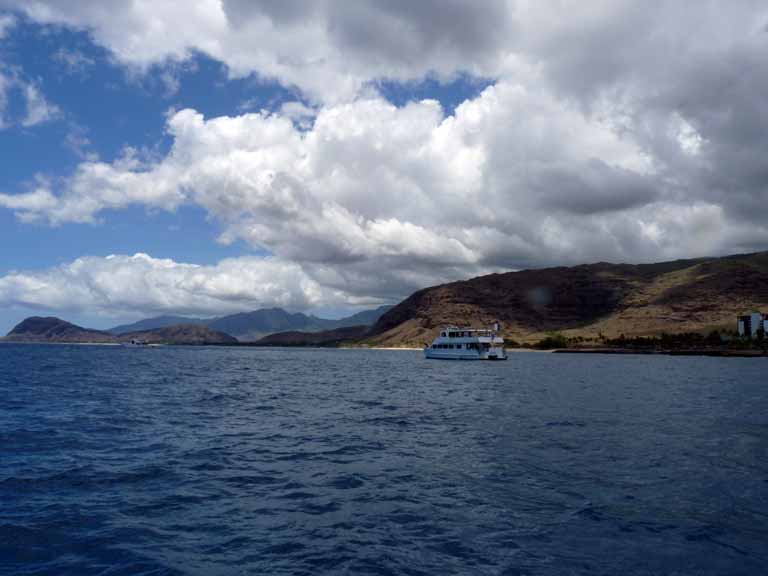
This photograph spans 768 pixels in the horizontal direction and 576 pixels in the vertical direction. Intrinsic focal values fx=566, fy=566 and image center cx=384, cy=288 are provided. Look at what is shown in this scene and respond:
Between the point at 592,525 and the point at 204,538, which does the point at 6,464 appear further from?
the point at 592,525

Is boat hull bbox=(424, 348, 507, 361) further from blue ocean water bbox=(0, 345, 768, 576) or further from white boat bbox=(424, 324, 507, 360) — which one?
blue ocean water bbox=(0, 345, 768, 576)

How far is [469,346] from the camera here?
156750 millimetres

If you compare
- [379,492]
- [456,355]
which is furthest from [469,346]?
[379,492]

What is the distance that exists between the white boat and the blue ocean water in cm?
10738

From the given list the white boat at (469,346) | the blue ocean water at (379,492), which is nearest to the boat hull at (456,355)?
the white boat at (469,346)

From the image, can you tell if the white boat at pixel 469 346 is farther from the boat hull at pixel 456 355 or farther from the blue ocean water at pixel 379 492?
the blue ocean water at pixel 379 492

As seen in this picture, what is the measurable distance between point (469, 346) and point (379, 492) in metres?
138

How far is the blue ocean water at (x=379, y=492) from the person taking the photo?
1523cm

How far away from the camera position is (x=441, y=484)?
22469mm

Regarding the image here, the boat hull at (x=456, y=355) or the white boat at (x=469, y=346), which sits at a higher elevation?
the white boat at (x=469, y=346)

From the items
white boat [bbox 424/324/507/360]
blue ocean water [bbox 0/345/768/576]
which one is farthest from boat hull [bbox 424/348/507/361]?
blue ocean water [bbox 0/345/768/576]

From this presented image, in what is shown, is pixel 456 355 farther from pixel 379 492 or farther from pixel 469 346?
pixel 379 492

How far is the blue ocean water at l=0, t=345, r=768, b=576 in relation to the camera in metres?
15.2

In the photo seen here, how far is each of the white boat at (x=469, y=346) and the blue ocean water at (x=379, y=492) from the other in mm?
107379
